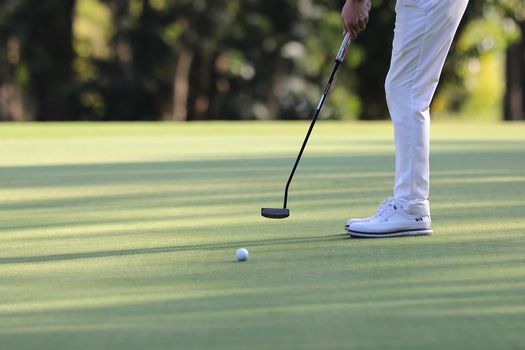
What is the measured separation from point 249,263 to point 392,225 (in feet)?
3.65

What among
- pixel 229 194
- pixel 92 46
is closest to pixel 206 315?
pixel 229 194

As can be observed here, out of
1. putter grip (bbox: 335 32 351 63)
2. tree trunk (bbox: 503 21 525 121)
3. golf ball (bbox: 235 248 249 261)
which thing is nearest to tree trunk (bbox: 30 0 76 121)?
tree trunk (bbox: 503 21 525 121)

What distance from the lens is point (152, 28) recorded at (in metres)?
40.6

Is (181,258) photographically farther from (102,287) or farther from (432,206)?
(432,206)

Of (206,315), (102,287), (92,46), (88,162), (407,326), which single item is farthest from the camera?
(92,46)

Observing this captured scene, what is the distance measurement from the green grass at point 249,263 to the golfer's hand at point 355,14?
1049 millimetres

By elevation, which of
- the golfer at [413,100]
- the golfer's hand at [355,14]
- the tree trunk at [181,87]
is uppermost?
the golfer's hand at [355,14]

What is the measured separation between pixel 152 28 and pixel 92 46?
1087cm

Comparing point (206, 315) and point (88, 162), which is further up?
point (206, 315)

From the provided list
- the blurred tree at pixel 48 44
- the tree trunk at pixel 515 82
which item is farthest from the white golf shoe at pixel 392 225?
the tree trunk at pixel 515 82

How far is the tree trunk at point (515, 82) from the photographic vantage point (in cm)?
4162

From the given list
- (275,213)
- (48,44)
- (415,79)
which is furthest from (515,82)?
(415,79)

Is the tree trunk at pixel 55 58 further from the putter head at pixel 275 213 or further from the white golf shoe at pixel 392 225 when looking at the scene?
the white golf shoe at pixel 392 225

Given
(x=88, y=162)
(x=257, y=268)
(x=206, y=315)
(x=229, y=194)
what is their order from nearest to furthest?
(x=206, y=315) → (x=257, y=268) → (x=229, y=194) → (x=88, y=162)
